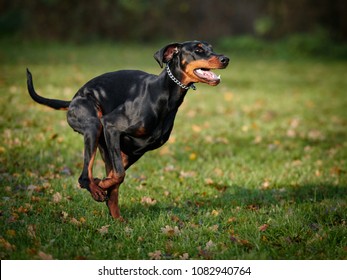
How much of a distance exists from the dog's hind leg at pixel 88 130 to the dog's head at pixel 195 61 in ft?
2.63

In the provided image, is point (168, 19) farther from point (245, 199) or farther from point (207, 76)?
point (207, 76)

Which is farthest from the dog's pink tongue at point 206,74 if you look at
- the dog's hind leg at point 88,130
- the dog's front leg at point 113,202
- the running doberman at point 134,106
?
the dog's front leg at point 113,202

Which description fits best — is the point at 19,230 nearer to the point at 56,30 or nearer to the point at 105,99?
the point at 105,99

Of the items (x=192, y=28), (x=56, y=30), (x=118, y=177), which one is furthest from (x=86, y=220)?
(x=192, y=28)

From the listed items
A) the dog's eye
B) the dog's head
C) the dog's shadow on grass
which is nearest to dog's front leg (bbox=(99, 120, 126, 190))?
the dog's shadow on grass

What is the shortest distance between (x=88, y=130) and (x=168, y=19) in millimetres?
25864

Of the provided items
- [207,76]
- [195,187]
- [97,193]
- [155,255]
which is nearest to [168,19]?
[195,187]

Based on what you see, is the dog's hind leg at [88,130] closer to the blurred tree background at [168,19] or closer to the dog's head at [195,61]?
the dog's head at [195,61]

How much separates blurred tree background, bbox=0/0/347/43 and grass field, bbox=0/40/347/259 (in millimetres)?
12819

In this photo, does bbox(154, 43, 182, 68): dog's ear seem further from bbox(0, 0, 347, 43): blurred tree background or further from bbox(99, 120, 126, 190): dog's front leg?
bbox(0, 0, 347, 43): blurred tree background

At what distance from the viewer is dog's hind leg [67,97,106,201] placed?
442 cm

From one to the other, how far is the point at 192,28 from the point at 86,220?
26286 millimetres

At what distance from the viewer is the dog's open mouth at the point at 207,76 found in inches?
170
